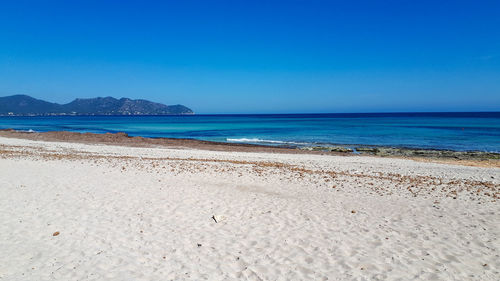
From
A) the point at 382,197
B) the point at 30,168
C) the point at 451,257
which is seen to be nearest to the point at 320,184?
the point at 382,197

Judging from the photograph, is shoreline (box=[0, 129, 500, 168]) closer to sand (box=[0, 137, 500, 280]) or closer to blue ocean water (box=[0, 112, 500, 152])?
blue ocean water (box=[0, 112, 500, 152])

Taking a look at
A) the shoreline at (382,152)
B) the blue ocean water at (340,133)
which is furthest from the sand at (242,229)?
the blue ocean water at (340,133)

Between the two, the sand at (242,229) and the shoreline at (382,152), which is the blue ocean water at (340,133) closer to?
the shoreline at (382,152)

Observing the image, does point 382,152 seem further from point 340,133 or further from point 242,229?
point 242,229

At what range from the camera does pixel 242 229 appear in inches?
290

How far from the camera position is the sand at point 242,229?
5.42 metres

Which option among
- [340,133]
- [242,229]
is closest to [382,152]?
[340,133]

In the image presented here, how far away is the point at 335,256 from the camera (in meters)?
5.95

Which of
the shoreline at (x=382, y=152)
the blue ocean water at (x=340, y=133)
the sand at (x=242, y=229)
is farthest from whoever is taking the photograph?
the blue ocean water at (x=340, y=133)

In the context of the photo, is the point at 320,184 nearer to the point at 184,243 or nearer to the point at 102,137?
the point at 184,243

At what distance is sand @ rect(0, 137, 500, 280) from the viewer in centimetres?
542

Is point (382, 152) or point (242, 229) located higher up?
point (242, 229)

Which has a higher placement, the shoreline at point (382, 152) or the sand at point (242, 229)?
the sand at point (242, 229)

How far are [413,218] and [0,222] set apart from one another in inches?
398
